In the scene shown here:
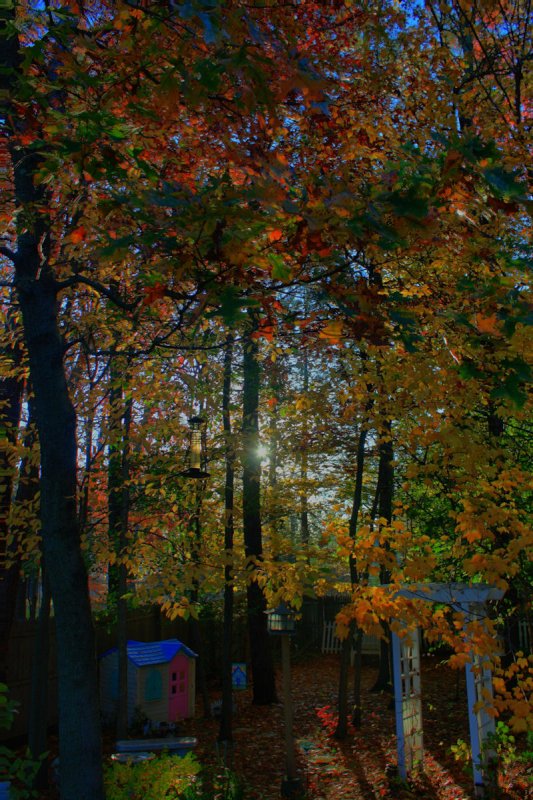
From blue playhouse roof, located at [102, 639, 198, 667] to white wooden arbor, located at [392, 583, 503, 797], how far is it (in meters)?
4.86

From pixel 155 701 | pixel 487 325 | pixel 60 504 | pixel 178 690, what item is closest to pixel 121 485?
pixel 60 504

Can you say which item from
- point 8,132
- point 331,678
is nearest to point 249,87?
point 8,132

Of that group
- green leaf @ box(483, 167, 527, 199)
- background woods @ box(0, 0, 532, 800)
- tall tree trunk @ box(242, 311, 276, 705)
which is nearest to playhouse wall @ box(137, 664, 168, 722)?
tall tree trunk @ box(242, 311, 276, 705)

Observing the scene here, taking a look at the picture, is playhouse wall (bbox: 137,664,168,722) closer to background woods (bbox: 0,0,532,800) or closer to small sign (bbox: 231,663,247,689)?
small sign (bbox: 231,663,247,689)

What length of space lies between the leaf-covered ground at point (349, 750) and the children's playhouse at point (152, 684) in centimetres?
46

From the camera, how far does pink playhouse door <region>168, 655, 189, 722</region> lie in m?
11.4

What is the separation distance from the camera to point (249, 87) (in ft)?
8.75

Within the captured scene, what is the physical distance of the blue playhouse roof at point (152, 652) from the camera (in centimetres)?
1128

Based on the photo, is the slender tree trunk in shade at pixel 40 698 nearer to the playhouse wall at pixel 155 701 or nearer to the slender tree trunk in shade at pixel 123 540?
the slender tree trunk in shade at pixel 123 540

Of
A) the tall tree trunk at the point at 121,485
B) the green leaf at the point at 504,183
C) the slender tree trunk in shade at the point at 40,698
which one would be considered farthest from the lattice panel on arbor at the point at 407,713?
the green leaf at the point at 504,183

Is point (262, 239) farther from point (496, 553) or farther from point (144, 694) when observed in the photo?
point (144, 694)

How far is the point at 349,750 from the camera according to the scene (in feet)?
30.2

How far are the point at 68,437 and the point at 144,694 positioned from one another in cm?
817

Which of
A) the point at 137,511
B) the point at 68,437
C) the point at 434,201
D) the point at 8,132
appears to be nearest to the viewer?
the point at 434,201
